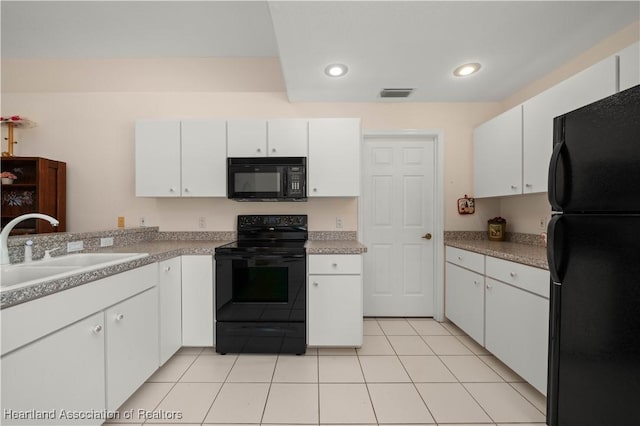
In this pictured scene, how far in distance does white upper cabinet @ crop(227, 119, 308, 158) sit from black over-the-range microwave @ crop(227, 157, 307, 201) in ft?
0.40

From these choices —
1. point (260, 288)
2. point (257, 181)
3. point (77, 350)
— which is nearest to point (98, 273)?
point (77, 350)

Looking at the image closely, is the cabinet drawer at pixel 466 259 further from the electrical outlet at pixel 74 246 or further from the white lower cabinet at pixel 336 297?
the electrical outlet at pixel 74 246

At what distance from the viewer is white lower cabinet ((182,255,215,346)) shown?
2273 mm

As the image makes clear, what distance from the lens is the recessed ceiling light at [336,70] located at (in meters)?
2.21

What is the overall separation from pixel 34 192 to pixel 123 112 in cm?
119

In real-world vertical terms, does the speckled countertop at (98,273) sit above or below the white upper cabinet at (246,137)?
below

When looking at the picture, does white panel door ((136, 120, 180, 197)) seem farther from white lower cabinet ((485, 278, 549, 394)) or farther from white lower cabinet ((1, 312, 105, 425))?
white lower cabinet ((485, 278, 549, 394))

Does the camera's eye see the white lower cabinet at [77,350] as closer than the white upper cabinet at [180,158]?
Yes

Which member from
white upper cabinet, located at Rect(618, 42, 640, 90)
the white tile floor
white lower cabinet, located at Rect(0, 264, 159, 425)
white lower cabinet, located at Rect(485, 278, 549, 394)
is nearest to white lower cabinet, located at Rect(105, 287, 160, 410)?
white lower cabinet, located at Rect(0, 264, 159, 425)

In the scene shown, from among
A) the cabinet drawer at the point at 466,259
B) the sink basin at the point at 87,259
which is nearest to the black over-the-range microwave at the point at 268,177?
the sink basin at the point at 87,259

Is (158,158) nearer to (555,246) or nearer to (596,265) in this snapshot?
(555,246)

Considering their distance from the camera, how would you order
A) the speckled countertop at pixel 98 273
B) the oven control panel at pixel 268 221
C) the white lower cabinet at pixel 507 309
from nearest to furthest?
the speckled countertop at pixel 98 273 → the white lower cabinet at pixel 507 309 → the oven control panel at pixel 268 221

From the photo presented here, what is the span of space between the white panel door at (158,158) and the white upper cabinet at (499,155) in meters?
2.97

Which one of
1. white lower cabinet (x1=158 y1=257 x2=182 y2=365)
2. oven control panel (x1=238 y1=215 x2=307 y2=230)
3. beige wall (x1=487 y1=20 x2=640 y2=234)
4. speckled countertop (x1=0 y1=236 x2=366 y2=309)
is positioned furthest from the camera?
oven control panel (x1=238 y1=215 x2=307 y2=230)
